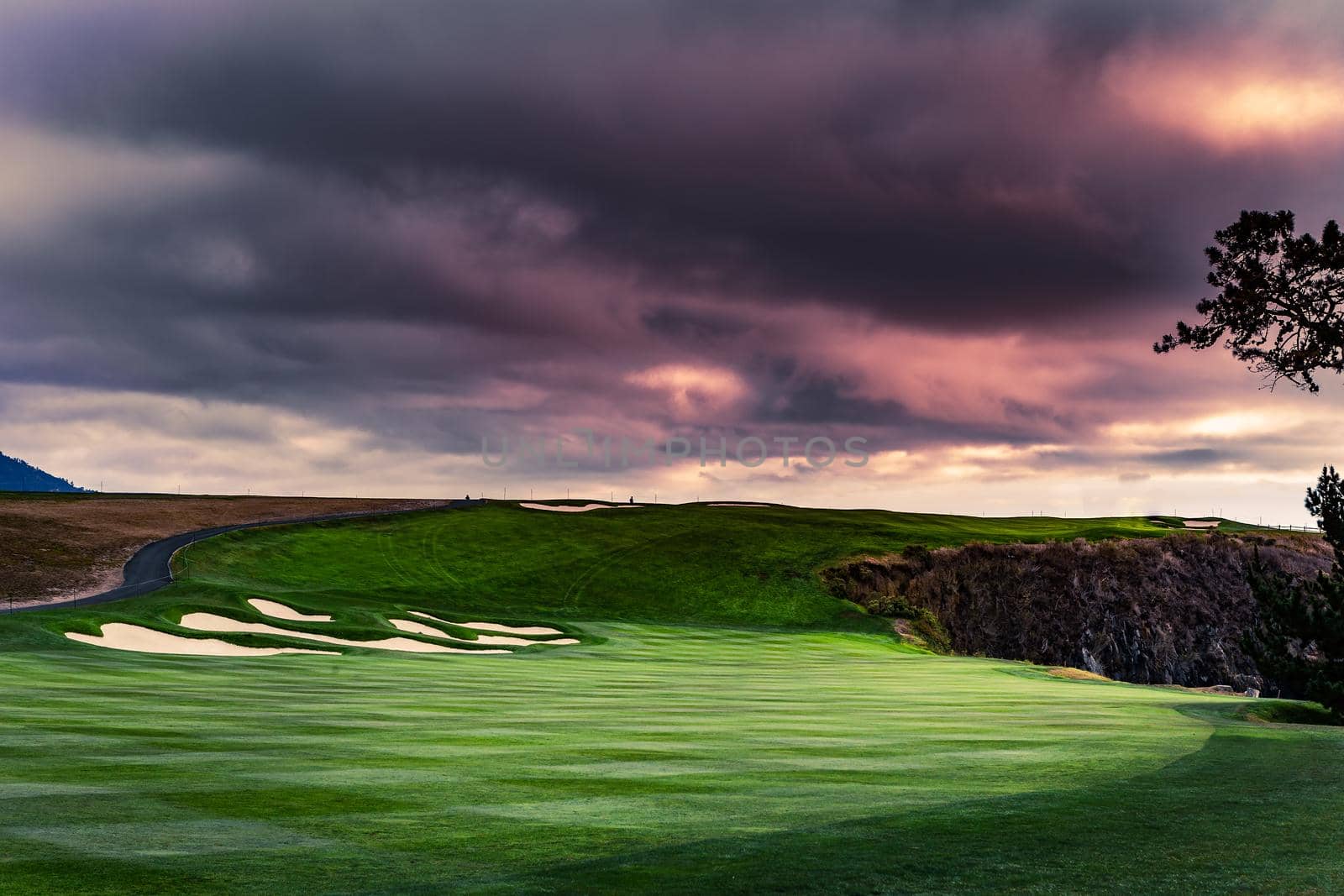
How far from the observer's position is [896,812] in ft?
37.9

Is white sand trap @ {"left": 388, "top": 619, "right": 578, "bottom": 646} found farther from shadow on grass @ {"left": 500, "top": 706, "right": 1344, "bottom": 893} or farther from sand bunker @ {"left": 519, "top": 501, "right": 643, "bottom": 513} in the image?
sand bunker @ {"left": 519, "top": 501, "right": 643, "bottom": 513}

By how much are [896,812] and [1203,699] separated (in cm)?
1981

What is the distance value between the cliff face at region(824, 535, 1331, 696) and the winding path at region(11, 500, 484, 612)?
49.3m

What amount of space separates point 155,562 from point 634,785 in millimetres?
71438

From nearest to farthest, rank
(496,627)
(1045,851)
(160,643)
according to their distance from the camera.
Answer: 1. (1045,851)
2. (160,643)
3. (496,627)

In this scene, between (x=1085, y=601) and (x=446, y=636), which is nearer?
(x=446, y=636)

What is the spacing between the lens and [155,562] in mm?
75000

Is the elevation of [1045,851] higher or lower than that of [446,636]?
higher

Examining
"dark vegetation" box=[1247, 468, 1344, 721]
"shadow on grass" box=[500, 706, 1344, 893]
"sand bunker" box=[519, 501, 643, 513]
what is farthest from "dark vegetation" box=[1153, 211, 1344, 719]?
"sand bunker" box=[519, 501, 643, 513]

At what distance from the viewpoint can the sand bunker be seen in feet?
407

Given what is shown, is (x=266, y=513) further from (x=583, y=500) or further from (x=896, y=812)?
(x=896, y=812)

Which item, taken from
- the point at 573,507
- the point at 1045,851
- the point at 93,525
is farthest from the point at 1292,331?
the point at 573,507

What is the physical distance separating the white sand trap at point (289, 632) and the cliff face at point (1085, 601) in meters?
41.9

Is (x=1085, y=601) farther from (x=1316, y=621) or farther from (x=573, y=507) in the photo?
(x=1316, y=621)
